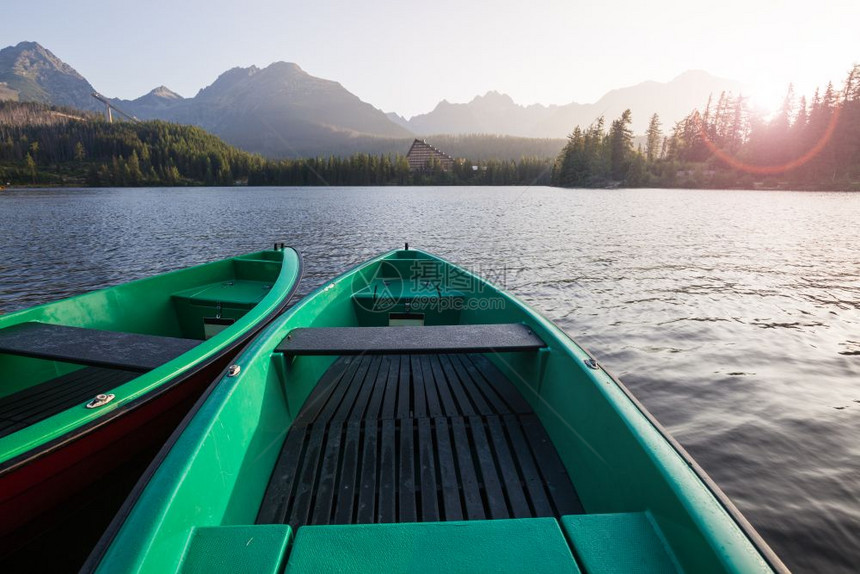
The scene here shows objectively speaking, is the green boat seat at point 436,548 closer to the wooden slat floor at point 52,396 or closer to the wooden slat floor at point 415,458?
the wooden slat floor at point 415,458

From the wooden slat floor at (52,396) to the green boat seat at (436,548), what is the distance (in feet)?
14.7

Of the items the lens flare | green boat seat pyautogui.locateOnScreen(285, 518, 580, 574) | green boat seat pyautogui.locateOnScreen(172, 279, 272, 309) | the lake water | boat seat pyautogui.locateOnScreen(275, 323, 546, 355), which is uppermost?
the lens flare

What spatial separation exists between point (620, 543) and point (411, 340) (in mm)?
2597

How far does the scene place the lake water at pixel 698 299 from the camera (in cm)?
562

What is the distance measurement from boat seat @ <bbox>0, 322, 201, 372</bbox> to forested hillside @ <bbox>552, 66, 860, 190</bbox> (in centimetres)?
10823

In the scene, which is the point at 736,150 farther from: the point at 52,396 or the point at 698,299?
the point at 52,396

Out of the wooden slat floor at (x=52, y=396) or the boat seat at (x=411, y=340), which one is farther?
the wooden slat floor at (x=52, y=396)

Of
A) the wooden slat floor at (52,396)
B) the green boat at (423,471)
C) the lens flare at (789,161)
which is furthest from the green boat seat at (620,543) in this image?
the lens flare at (789,161)

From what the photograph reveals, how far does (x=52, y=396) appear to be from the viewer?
201 inches

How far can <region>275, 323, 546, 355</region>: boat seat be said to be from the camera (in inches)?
158

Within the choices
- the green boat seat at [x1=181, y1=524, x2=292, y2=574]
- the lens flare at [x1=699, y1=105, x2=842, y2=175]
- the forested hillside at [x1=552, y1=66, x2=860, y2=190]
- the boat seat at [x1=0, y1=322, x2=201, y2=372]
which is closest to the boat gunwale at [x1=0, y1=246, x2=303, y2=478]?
the boat seat at [x1=0, y1=322, x2=201, y2=372]

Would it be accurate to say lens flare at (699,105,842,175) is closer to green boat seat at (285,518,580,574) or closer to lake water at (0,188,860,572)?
lake water at (0,188,860,572)

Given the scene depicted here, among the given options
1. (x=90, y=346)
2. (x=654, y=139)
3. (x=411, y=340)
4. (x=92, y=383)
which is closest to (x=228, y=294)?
(x=92, y=383)

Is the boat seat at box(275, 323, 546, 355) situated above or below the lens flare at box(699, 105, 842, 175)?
below
